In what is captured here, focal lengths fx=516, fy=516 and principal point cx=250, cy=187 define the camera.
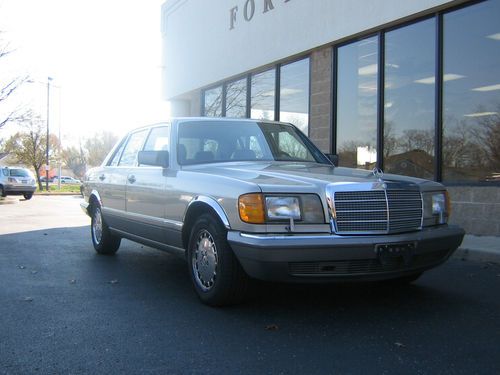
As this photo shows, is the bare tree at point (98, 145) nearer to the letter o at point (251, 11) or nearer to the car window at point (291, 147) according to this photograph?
the letter o at point (251, 11)

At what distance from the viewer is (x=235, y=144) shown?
521 centimetres

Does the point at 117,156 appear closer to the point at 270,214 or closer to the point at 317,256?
the point at 270,214

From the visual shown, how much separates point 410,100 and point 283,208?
626cm

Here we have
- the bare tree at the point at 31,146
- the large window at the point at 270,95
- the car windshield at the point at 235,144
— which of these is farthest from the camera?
the bare tree at the point at 31,146

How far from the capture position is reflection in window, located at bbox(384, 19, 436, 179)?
8.77m

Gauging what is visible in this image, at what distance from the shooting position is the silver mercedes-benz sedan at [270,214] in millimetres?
3676

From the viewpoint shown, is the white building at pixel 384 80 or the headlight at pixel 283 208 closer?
the headlight at pixel 283 208

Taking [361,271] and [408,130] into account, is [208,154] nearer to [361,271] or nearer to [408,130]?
[361,271]

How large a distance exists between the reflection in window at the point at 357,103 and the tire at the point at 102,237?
17.6ft

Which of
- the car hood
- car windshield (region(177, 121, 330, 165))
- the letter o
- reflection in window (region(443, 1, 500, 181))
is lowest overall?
the car hood

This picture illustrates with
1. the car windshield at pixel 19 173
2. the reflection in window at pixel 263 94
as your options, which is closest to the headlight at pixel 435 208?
the reflection in window at pixel 263 94

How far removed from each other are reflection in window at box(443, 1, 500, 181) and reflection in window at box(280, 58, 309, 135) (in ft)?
12.5

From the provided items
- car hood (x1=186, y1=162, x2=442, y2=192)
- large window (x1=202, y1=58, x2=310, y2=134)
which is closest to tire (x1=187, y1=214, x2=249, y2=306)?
car hood (x1=186, y1=162, x2=442, y2=192)

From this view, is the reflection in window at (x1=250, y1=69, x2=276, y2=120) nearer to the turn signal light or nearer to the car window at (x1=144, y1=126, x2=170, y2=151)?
the car window at (x1=144, y1=126, x2=170, y2=151)
